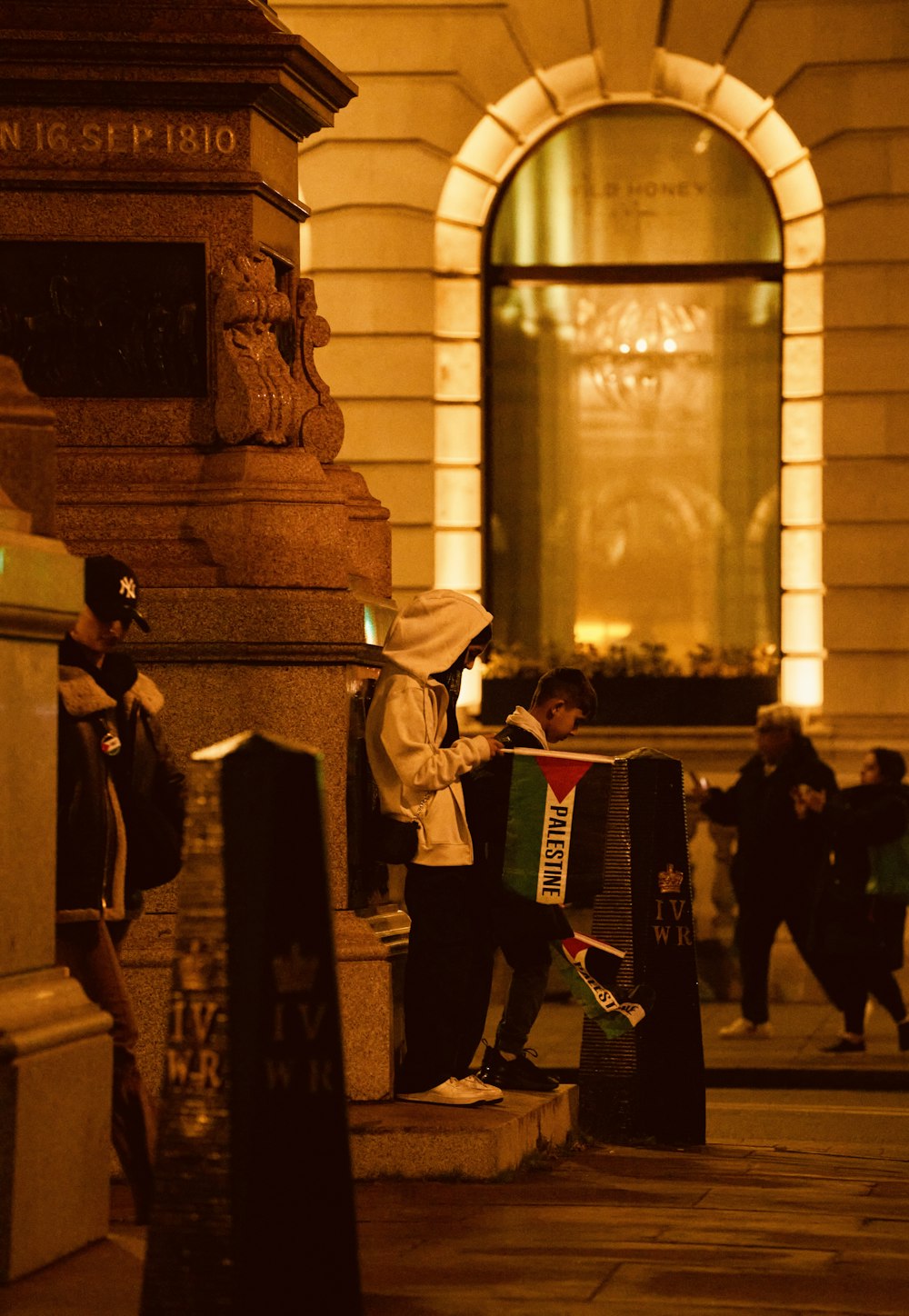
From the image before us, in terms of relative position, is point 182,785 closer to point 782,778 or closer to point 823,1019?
point 782,778

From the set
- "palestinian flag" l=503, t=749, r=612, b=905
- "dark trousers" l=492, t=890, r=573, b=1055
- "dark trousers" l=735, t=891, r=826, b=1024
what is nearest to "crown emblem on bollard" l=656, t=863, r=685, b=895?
"dark trousers" l=492, t=890, r=573, b=1055

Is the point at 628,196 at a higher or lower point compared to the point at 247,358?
higher

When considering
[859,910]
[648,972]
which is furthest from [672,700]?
[648,972]

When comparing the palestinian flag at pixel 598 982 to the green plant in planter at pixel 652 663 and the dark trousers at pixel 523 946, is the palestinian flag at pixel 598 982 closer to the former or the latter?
the dark trousers at pixel 523 946

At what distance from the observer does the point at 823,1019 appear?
14.7 m

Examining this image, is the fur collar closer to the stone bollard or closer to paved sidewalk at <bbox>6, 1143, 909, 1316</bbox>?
paved sidewalk at <bbox>6, 1143, 909, 1316</bbox>

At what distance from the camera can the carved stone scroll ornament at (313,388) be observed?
28.4 ft

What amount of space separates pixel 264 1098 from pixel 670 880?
415cm

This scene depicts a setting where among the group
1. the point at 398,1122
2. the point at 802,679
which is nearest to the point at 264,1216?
the point at 398,1122

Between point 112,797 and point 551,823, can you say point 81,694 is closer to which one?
point 112,797

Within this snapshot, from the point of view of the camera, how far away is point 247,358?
830cm

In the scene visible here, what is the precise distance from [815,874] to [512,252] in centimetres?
697

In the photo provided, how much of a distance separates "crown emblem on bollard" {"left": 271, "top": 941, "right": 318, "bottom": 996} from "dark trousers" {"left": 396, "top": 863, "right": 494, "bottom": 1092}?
282cm

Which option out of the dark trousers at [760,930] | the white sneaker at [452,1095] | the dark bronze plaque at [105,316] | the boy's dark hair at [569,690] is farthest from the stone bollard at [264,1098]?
the dark trousers at [760,930]
